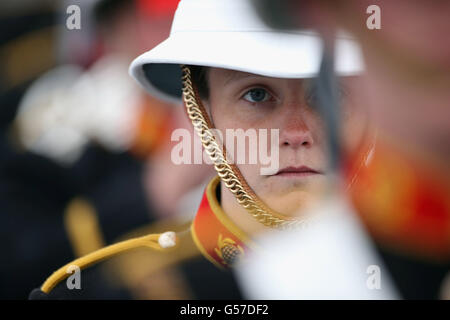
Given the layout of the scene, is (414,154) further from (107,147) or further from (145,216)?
(107,147)

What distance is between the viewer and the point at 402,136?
81 cm

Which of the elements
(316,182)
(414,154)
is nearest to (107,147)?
(316,182)

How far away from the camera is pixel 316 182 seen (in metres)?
1.16

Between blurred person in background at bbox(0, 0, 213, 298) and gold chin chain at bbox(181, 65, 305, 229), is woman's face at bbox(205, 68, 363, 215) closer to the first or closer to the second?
gold chin chain at bbox(181, 65, 305, 229)

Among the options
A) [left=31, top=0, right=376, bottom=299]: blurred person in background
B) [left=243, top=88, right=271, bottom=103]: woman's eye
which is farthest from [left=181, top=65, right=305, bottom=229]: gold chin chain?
[left=243, top=88, right=271, bottom=103]: woman's eye

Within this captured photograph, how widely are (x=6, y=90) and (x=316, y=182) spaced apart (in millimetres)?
1054

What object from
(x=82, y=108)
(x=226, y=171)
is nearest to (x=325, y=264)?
(x=226, y=171)

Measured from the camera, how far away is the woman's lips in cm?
115

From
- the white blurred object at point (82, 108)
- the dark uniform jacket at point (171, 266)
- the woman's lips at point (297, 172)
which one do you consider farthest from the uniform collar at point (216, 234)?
the white blurred object at point (82, 108)

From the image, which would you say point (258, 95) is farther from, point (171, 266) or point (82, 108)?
point (82, 108)

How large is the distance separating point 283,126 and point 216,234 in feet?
0.90

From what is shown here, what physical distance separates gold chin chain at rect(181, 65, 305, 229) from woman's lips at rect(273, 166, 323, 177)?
0.28 ft

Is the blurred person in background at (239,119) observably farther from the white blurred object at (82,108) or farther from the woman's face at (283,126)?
the white blurred object at (82,108)

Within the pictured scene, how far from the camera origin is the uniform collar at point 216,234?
1.26 metres
